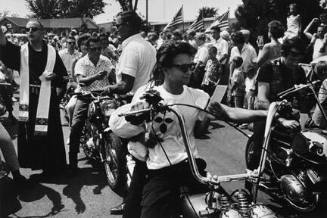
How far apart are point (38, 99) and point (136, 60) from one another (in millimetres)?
1656

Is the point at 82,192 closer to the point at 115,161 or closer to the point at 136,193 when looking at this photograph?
the point at 115,161

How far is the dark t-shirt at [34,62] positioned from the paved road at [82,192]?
1312mm

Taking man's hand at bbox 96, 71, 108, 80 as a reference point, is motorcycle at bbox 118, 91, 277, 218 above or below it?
below

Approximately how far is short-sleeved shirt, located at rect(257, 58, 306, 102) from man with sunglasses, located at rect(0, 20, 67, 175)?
2.71 metres

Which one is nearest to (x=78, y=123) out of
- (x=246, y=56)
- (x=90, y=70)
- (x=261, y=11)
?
(x=90, y=70)

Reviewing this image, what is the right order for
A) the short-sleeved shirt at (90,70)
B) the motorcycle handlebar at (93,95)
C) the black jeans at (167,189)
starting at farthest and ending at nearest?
the short-sleeved shirt at (90,70)
the motorcycle handlebar at (93,95)
the black jeans at (167,189)

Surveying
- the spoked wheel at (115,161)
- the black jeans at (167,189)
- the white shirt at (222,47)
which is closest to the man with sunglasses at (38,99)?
the spoked wheel at (115,161)

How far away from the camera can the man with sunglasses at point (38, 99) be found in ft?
16.8

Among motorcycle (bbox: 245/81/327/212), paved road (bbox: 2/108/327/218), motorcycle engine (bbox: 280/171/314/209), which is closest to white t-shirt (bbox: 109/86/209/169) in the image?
motorcycle (bbox: 245/81/327/212)

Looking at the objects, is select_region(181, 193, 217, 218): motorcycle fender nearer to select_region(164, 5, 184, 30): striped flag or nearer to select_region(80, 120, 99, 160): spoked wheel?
select_region(80, 120, 99, 160): spoked wheel

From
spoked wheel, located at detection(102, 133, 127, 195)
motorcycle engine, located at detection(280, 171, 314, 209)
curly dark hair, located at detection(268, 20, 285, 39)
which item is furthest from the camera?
curly dark hair, located at detection(268, 20, 285, 39)

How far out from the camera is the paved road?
442cm

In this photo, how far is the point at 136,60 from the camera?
443cm

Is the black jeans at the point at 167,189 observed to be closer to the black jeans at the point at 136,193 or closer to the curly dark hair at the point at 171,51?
the black jeans at the point at 136,193
